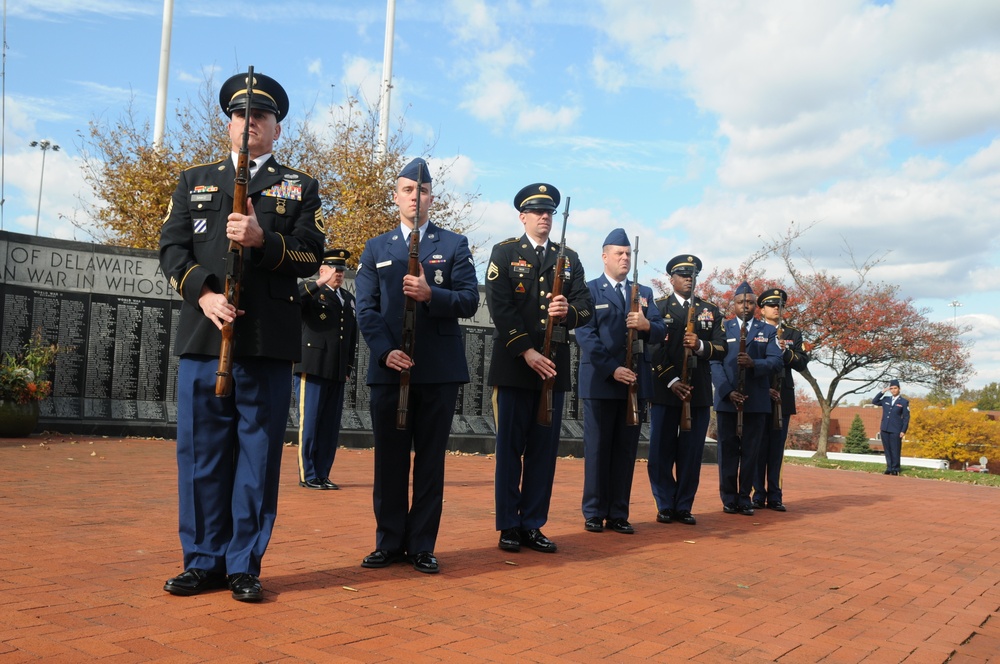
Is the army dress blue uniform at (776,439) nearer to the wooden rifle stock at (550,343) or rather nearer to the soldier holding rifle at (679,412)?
the soldier holding rifle at (679,412)

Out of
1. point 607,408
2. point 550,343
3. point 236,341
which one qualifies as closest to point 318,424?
point 607,408

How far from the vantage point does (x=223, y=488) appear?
4.48 metres

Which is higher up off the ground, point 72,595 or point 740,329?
point 740,329

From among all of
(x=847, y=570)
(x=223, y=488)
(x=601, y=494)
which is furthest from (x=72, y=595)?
(x=847, y=570)

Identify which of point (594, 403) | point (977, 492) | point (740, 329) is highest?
point (740, 329)

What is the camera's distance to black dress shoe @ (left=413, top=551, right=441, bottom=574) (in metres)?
5.26

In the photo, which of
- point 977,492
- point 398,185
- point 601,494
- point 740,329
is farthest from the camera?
point 977,492

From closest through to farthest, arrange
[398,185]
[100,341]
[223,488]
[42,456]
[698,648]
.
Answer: [698,648], [223,488], [398,185], [42,456], [100,341]

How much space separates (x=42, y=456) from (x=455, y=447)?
22.1 feet

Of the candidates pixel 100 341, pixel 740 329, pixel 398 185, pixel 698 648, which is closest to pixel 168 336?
pixel 100 341

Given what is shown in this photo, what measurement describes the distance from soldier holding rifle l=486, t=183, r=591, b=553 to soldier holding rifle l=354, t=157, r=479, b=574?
733mm

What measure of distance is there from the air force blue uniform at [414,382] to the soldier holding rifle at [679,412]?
10.3 ft

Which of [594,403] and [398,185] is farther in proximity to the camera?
[594,403]

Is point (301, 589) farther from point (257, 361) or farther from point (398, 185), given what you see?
point (398, 185)
